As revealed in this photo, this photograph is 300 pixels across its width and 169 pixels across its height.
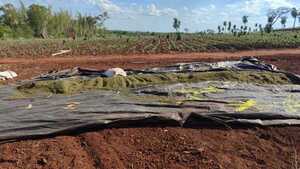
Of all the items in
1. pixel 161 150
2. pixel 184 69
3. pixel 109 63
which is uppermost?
pixel 184 69

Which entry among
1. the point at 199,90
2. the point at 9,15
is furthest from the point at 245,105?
the point at 9,15

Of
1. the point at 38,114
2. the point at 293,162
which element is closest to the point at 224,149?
the point at 293,162

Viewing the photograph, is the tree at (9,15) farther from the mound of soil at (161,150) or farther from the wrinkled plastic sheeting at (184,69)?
the mound of soil at (161,150)

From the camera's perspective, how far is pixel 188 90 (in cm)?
589

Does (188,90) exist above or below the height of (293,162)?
above

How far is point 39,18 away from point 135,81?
45.1 m

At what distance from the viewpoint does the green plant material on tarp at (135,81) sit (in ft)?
20.3

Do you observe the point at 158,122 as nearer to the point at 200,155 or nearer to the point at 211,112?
the point at 211,112

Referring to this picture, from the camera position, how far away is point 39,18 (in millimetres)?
48969

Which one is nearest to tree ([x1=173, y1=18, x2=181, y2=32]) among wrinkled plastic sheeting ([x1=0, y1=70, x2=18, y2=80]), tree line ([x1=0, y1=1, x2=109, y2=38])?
tree line ([x1=0, y1=1, x2=109, y2=38])

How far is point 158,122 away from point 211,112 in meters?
0.68

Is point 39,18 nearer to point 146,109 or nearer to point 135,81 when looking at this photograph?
point 135,81

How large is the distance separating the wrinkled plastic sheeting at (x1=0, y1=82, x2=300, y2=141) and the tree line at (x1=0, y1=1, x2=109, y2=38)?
43975mm

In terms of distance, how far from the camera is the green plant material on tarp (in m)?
6.20
